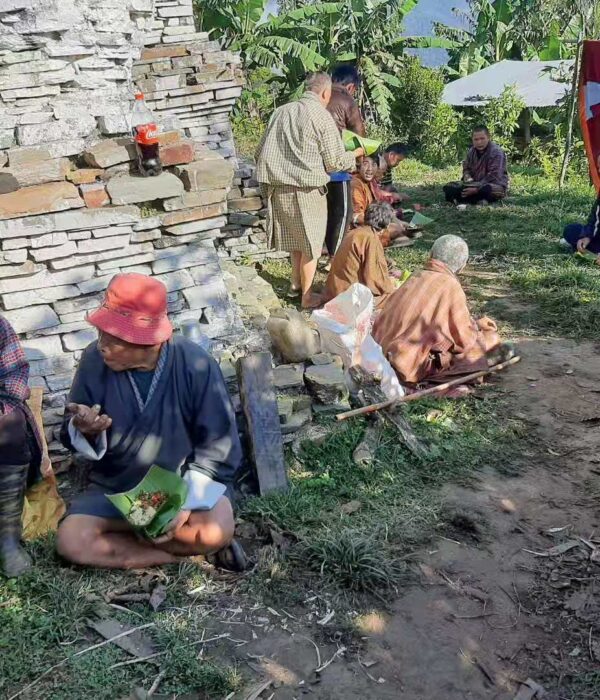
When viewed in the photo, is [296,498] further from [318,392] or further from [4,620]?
[4,620]

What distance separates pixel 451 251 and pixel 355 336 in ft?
3.00

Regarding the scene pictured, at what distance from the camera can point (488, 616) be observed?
285cm

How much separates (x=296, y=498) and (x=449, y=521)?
74cm

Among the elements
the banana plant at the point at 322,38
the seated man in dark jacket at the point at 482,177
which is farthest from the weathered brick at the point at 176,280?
the banana plant at the point at 322,38

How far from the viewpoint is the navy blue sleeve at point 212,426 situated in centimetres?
306

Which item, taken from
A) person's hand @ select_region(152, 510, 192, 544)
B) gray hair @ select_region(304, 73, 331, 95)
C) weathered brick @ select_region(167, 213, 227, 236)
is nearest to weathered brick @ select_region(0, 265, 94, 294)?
weathered brick @ select_region(167, 213, 227, 236)

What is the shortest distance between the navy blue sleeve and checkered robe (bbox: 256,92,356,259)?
10.1 ft

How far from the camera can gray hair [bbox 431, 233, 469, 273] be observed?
492cm

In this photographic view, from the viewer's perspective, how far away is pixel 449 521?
11.3ft

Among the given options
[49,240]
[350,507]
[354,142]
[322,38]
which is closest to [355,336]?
[350,507]

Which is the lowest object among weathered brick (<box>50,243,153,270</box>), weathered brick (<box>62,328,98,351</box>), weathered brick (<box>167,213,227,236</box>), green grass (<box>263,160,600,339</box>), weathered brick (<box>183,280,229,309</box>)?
green grass (<box>263,160,600,339</box>)

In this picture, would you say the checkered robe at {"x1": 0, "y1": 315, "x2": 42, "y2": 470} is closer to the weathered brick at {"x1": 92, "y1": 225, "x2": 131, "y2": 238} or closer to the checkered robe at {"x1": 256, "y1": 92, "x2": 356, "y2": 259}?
the weathered brick at {"x1": 92, "y1": 225, "x2": 131, "y2": 238}

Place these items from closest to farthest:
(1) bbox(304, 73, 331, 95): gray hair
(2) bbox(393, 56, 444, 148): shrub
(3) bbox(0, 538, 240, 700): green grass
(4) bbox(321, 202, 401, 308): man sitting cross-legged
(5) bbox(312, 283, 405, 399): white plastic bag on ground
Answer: (3) bbox(0, 538, 240, 700): green grass, (5) bbox(312, 283, 405, 399): white plastic bag on ground, (1) bbox(304, 73, 331, 95): gray hair, (4) bbox(321, 202, 401, 308): man sitting cross-legged, (2) bbox(393, 56, 444, 148): shrub

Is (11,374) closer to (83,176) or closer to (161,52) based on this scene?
(83,176)
